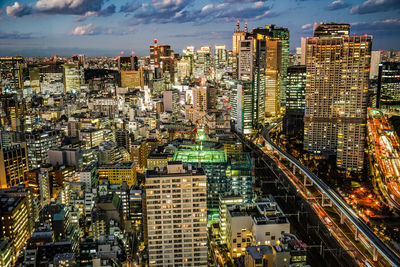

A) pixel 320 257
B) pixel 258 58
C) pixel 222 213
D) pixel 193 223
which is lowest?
pixel 320 257

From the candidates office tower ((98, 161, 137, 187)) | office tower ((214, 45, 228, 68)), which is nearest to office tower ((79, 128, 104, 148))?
office tower ((98, 161, 137, 187))

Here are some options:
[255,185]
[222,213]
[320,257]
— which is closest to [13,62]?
[255,185]

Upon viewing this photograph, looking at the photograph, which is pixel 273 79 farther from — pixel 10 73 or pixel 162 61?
pixel 10 73

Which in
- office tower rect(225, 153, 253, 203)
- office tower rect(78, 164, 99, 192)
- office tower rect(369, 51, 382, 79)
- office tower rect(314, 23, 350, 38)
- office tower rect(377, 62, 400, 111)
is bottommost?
office tower rect(78, 164, 99, 192)

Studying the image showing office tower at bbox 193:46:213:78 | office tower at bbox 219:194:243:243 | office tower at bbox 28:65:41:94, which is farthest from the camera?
office tower at bbox 193:46:213:78

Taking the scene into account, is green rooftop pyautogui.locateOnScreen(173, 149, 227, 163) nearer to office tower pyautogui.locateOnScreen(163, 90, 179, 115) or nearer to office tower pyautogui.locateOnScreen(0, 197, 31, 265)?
office tower pyautogui.locateOnScreen(0, 197, 31, 265)

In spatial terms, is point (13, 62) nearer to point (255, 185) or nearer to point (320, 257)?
point (255, 185)

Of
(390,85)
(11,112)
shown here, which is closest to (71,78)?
(11,112)
